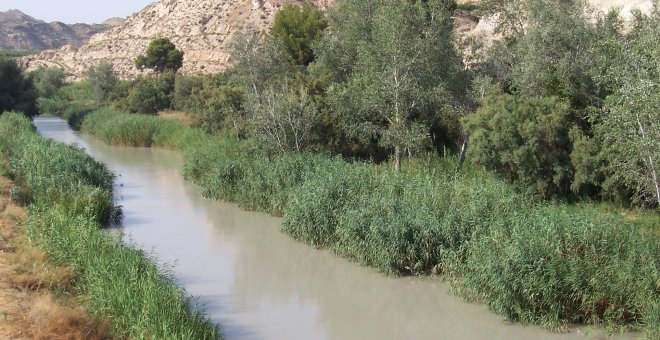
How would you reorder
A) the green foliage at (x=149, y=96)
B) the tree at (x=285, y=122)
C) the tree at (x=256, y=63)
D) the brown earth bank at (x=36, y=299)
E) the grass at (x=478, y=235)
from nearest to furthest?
the brown earth bank at (x=36, y=299)
the grass at (x=478, y=235)
the tree at (x=285, y=122)
the tree at (x=256, y=63)
the green foliage at (x=149, y=96)

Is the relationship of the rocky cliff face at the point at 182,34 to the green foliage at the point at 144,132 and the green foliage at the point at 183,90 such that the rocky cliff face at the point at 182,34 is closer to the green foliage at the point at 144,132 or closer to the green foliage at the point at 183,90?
the green foliage at the point at 183,90

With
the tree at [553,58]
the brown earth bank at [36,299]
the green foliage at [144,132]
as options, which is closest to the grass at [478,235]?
the tree at [553,58]

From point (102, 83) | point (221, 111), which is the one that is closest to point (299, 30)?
point (221, 111)

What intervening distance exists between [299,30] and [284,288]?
3242 cm

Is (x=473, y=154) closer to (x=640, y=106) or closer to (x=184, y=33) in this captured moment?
(x=640, y=106)

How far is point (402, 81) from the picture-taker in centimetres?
2123

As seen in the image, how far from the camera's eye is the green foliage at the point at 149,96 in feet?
163

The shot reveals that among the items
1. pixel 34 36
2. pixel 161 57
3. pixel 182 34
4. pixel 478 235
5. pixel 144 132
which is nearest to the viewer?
pixel 478 235

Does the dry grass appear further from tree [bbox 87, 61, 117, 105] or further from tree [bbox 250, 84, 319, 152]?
tree [bbox 87, 61, 117, 105]

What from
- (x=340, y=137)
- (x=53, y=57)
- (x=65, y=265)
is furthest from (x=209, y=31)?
(x=65, y=265)

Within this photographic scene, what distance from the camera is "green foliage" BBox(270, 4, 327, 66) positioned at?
142 feet

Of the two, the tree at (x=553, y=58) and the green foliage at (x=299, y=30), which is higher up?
the green foliage at (x=299, y=30)

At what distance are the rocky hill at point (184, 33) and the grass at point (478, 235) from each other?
29.1 meters

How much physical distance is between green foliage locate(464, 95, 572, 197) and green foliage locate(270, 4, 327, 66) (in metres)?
24.7
